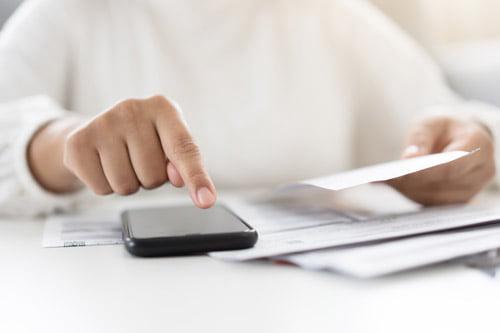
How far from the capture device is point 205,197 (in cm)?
43

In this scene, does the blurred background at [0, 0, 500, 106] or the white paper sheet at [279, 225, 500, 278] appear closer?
the white paper sheet at [279, 225, 500, 278]

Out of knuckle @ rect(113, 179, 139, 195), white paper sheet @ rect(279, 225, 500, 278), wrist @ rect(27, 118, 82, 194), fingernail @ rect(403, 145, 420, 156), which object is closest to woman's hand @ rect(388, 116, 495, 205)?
fingernail @ rect(403, 145, 420, 156)

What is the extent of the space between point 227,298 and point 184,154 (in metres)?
0.17

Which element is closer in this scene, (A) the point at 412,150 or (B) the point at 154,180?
(B) the point at 154,180

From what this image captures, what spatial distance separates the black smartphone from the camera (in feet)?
1.35

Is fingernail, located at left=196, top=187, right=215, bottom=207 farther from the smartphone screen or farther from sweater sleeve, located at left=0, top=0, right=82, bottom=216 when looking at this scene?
sweater sleeve, located at left=0, top=0, right=82, bottom=216

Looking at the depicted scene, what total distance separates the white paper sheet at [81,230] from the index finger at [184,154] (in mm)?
79

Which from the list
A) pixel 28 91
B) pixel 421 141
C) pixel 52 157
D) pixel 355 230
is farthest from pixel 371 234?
pixel 28 91

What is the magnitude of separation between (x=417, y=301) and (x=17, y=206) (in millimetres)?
482

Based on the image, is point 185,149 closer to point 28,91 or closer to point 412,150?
point 412,150

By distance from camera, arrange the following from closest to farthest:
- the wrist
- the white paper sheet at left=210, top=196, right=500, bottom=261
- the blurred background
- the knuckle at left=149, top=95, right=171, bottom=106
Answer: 1. the white paper sheet at left=210, top=196, right=500, bottom=261
2. the knuckle at left=149, top=95, right=171, bottom=106
3. the wrist
4. the blurred background

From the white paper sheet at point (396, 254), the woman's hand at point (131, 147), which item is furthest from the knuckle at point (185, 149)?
the white paper sheet at point (396, 254)

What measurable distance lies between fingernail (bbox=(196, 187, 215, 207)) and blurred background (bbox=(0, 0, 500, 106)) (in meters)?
0.74

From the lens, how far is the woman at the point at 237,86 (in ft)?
2.16
